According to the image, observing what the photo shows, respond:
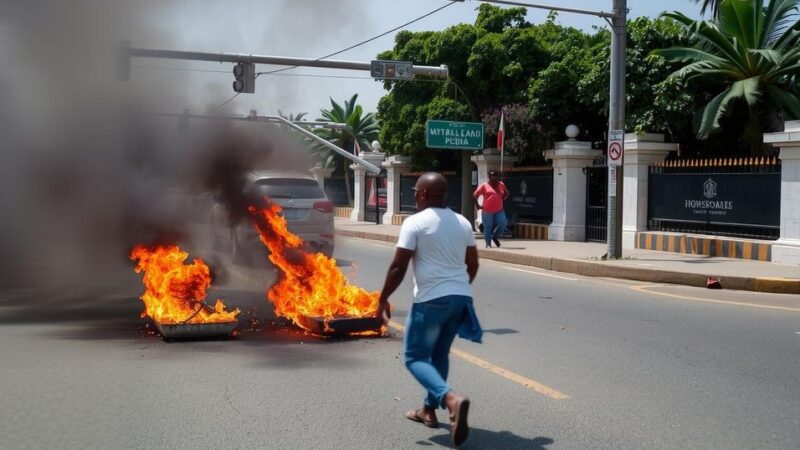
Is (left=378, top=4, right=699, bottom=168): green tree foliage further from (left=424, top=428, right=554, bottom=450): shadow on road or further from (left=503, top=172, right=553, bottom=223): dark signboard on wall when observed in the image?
(left=424, top=428, right=554, bottom=450): shadow on road

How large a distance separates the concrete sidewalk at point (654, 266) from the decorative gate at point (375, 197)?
42.2 ft

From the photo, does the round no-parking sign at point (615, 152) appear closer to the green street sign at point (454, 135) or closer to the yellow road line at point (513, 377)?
the green street sign at point (454, 135)

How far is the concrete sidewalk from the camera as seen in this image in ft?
38.9

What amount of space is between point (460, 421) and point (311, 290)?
3.96 metres

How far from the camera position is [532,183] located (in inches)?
844

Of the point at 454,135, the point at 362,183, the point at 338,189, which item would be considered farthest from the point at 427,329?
the point at 338,189

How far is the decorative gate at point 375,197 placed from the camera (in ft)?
103

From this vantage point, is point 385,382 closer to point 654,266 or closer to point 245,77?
point 654,266

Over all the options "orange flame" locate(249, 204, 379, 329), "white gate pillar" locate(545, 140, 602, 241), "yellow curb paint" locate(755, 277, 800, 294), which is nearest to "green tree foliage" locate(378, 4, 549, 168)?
"white gate pillar" locate(545, 140, 602, 241)

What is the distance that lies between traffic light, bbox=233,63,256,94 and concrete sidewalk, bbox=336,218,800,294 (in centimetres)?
606

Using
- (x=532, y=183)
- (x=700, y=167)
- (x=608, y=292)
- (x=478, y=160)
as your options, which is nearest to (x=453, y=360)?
(x=608, y=292)

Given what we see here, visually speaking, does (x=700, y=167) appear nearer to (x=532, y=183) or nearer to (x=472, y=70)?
(x=532, y=183)

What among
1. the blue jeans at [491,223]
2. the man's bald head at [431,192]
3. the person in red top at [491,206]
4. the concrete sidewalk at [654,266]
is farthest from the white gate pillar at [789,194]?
the man's bald head at [431,192]

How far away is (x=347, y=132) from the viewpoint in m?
43.7
